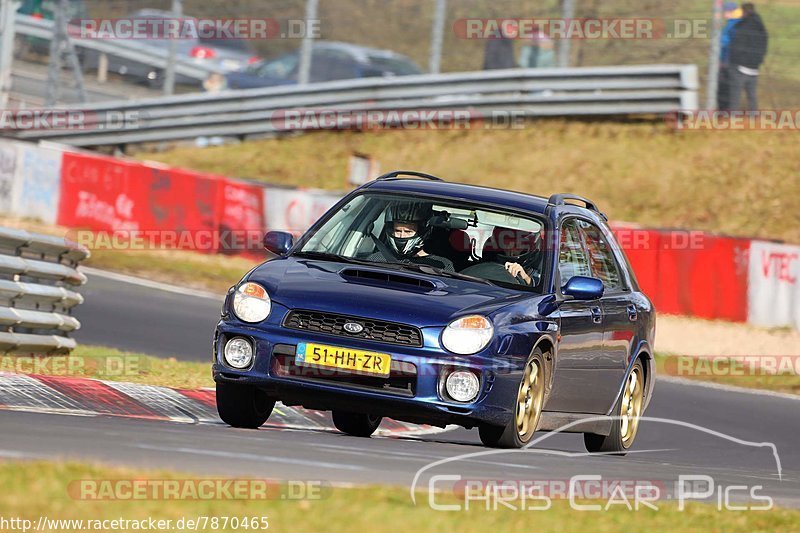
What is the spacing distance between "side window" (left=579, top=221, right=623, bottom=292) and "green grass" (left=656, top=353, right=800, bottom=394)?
238 inches

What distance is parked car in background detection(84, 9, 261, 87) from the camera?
29.2 m

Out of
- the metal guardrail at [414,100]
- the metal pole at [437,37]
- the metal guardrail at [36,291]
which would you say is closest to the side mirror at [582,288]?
the metal guardrail at [36,291]

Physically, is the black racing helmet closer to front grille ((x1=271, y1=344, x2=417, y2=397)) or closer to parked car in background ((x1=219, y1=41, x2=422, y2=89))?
front grille ((x1=271, y1=344, x2=417, y2=397))

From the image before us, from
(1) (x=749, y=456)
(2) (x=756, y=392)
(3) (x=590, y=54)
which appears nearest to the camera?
(1) (x=749, y=456)

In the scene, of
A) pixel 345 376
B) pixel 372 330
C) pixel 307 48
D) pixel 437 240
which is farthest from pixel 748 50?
pixel 345 376

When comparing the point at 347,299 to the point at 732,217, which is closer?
the point at 347,299

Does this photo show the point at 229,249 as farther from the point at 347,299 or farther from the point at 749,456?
the point at 347,299

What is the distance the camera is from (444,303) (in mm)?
7777

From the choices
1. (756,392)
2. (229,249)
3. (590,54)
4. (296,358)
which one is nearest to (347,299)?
(296,358)

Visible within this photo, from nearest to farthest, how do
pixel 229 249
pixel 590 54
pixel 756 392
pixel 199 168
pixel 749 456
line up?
pixel 749 456, pixel 756 392, pixel 229 249, pixel 590 54, pixel 199 168

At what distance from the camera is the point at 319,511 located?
507cm

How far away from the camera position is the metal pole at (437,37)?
23.3m

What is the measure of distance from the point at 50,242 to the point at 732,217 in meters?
12.5

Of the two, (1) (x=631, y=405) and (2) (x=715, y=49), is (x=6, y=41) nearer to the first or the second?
(2) (x=715, y=49)
